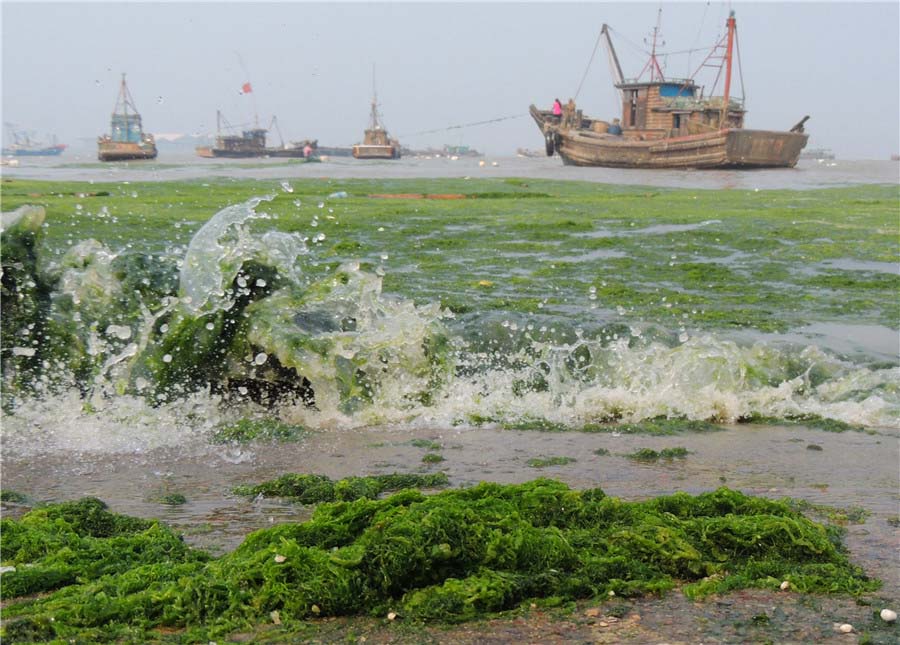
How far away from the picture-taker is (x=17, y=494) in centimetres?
448

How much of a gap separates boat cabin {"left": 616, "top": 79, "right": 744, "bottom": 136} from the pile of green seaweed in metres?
51.2

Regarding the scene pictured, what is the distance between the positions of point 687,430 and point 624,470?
3.62 feet

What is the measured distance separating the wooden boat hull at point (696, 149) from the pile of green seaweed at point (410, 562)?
46.9 metres

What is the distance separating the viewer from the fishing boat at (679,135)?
4884 centimetres

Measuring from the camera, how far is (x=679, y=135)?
52.9 meters

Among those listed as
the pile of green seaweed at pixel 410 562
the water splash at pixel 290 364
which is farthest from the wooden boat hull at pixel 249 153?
the pile of green seaweed at pixel 410 562

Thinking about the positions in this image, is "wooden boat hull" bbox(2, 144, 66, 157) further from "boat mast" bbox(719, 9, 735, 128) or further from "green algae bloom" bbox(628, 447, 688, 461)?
"green algae bloom" bbox(628, 447, 688, 461)

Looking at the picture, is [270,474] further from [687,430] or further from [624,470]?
[687,430]

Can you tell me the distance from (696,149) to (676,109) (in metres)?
4.73

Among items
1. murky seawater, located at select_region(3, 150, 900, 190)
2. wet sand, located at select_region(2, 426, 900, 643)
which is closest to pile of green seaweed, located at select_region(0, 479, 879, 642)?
wet sand, located at select_region(2, 426, 900, 643)

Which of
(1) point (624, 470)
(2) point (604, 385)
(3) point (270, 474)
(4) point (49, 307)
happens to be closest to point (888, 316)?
(2) point (604, 385)

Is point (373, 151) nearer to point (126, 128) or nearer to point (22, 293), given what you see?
point (126, 128)

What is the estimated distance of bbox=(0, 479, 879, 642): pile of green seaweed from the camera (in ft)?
9.62

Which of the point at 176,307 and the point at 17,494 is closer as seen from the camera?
the point at 17,494
